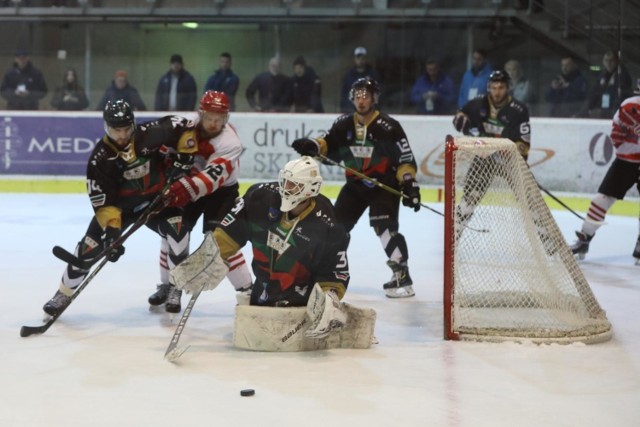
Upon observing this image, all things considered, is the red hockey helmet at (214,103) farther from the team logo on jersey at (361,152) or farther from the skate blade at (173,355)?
the skate blade at (173,355)

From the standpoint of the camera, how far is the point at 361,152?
5777 mm

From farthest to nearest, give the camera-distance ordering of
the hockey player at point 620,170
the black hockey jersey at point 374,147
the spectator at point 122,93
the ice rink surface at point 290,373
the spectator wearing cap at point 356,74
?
the spectator at point 122,93 → the spectator wearing cap at point 356,74 → the hockey player at point 620,170 → the black hockey jersey at point 374,147 → the ice rink surface at point 290,373

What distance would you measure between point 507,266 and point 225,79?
20.0 ft

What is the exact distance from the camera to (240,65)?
10.7 meters

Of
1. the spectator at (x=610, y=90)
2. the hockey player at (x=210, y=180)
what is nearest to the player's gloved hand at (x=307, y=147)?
the hockey player at (x=210, y=180)

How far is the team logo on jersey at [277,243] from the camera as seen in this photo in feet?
14.1

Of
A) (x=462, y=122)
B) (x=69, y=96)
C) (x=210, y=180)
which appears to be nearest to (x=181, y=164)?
(x=210, y=180)

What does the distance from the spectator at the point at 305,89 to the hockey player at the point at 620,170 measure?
3768 mm

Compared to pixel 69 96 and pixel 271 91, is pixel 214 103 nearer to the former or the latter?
pixel 271 91

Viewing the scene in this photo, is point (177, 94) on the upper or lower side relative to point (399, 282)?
upper

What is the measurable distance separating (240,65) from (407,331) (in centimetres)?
626

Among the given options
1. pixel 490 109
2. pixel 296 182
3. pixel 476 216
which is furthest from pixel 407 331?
pixel 490 109

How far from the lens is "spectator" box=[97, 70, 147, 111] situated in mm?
10492

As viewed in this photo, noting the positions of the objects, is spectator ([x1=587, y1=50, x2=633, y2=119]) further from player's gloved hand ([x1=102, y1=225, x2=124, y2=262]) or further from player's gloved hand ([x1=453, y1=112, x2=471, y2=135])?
player's gloved hand ([x1=102, y1=225, x2=124, y2=262])
